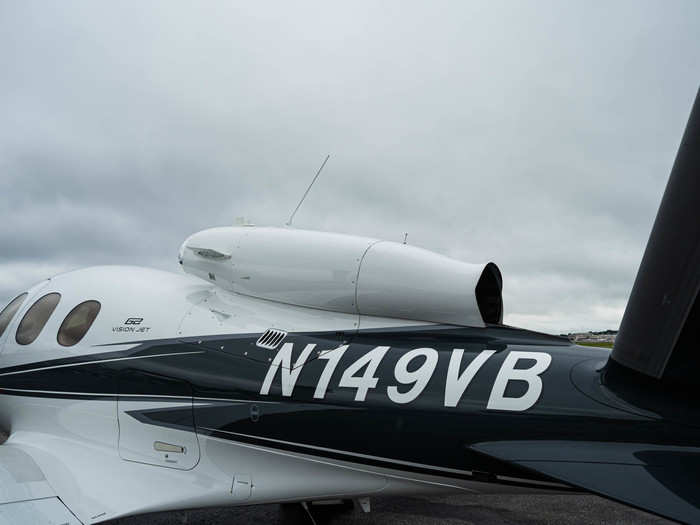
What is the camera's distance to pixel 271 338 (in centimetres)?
499

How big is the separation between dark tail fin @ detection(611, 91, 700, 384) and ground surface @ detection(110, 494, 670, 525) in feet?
14.1

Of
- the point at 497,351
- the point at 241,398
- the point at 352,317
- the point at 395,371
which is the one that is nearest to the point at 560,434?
the point at 497,351

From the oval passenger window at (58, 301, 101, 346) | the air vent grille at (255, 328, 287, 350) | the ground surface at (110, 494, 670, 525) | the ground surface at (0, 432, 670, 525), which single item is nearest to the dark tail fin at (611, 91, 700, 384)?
the air vent grille at (255, 328, 287, 350)

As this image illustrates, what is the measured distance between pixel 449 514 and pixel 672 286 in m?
5.28

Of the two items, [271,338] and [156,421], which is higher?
[271,338]

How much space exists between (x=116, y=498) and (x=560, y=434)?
4.02m

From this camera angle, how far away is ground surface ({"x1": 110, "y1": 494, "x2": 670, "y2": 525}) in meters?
6.34

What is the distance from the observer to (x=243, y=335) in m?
5.06

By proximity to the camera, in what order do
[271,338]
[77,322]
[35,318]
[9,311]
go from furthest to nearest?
[9,311], [35,318], [77,322], [271,338]

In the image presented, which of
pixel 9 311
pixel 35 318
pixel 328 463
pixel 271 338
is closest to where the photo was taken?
pixel 328 463

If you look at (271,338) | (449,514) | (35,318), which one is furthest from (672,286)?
(35,318)

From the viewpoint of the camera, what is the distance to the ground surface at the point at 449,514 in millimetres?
6344

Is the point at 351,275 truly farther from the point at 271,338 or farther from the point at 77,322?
the point at 77,322

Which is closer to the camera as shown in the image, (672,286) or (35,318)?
(672,286)
